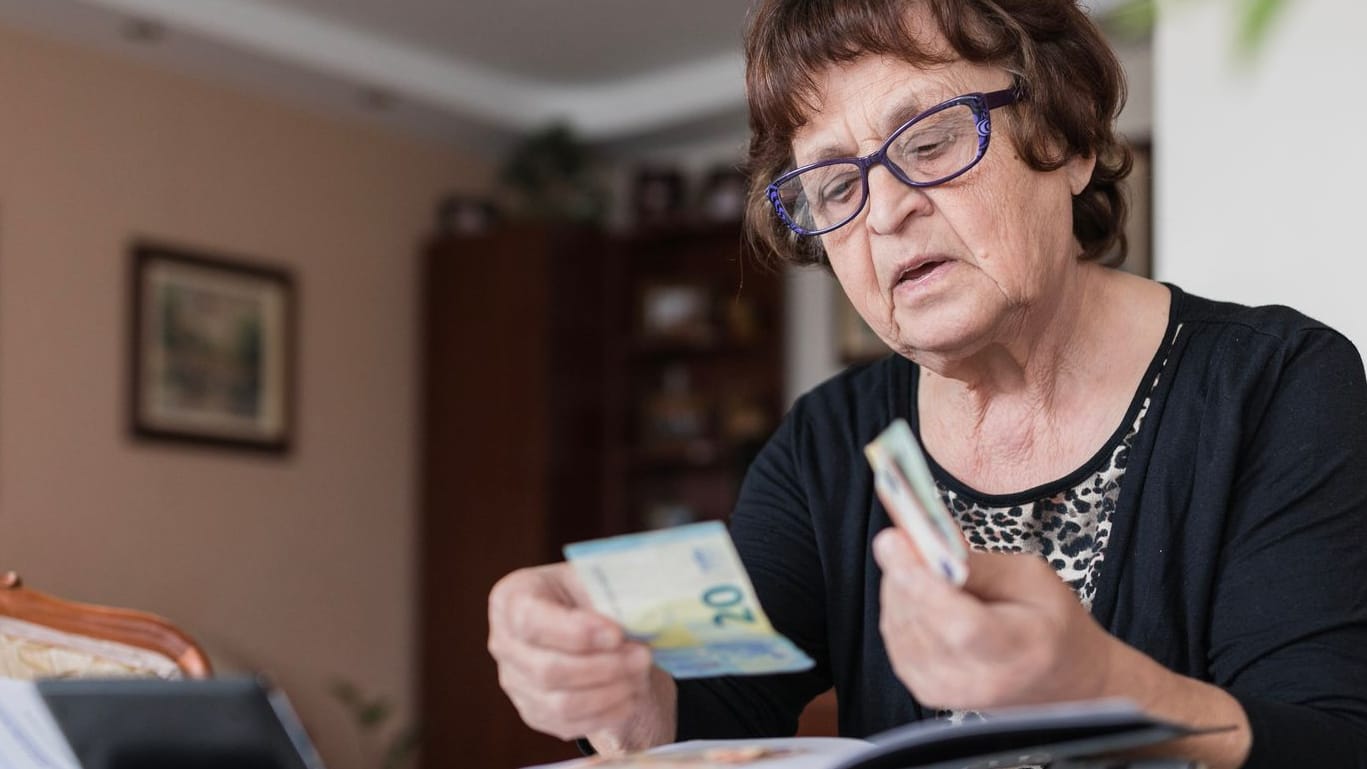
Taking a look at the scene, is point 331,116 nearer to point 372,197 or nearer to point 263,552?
point 372,197

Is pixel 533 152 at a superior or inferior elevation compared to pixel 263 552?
superior

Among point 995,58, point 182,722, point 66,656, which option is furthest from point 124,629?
point 995,58

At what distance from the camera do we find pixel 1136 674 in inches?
37.1

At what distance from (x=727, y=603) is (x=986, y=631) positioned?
184 millimetres

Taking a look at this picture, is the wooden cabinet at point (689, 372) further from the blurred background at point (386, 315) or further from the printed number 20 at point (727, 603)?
the printed number 20 at point (727, 603)

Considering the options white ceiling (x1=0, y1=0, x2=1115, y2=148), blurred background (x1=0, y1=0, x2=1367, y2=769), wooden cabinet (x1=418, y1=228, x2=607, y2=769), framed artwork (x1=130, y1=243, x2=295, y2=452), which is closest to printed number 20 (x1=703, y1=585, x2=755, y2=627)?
blurred background (x1=0, y1=0, x2=1367, y2=769)

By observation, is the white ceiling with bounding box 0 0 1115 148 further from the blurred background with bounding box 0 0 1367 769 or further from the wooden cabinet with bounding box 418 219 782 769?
the wooden cabinet with bounding box 418 219 782 769

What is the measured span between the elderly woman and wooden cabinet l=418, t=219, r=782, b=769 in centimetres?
382

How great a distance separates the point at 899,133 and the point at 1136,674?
542 mm

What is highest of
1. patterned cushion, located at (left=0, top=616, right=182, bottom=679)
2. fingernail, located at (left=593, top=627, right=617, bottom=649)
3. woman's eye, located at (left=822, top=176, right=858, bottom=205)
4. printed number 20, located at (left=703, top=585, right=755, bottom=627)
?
woman's eye, located at (left=822, top=176, right=858, bottom=205)

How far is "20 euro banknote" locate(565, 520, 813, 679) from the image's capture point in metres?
0.95

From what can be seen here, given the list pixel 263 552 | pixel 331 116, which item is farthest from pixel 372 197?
pixel 263 552

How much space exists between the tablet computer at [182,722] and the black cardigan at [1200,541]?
41 cm

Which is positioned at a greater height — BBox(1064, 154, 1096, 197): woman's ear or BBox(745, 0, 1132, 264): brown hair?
BBox(745, 0, 1132, 264): brown hair
